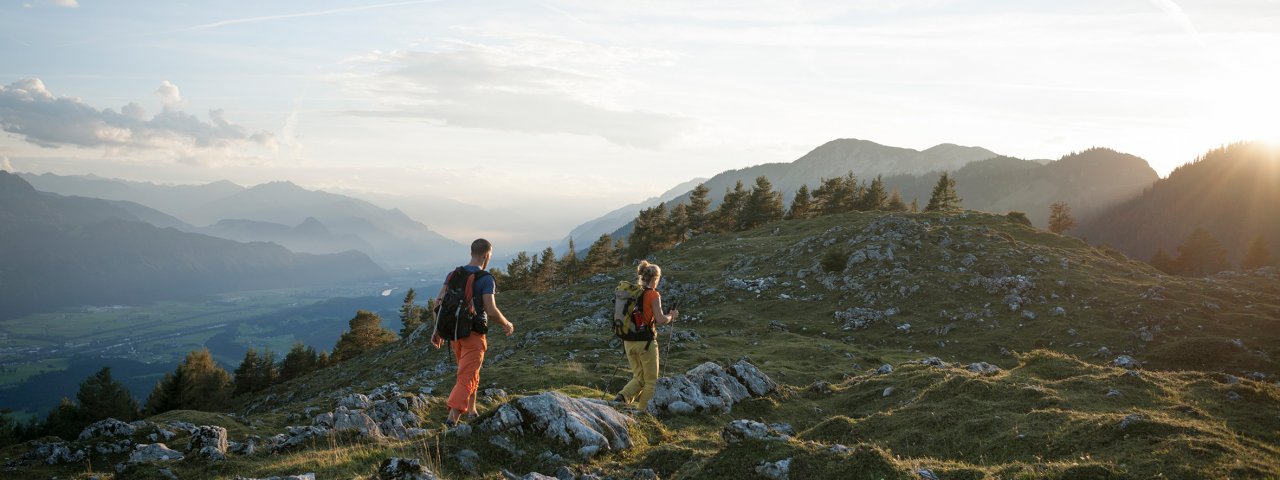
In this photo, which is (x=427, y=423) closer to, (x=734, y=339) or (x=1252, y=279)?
(x=734, y=339)

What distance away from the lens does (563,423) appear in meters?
11.2

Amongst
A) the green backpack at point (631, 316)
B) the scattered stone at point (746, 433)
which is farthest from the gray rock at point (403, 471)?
the scattered stone at point (746, 433)

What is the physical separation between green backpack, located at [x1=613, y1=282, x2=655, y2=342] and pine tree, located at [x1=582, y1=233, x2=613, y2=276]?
7143 centimetres

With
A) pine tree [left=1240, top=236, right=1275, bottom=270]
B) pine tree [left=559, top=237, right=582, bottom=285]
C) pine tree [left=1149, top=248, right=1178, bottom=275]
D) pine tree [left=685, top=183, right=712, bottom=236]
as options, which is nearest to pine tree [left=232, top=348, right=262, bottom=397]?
pine tree [left=559, top=237, right=582, bottom=285]

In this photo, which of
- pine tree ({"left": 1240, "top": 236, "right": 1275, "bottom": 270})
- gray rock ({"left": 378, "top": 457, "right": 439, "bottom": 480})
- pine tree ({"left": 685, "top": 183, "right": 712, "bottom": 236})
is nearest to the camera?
gray rock ({"left": 378, "top": 457, "right": 439, "bottom": 480})

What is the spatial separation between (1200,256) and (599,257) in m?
83.5

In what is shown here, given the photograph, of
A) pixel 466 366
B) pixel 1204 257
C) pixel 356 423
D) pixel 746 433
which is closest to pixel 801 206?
pixel 1204 257

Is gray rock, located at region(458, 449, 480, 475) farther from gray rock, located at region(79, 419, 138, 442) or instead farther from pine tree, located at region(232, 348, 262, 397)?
pine tree, located at region(232, 348, 262, 397)

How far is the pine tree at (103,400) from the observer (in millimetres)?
57062

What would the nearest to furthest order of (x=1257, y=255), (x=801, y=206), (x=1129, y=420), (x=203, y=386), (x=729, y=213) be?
1. (x=1129, y=420)
2. (x=203, y=386)
3. (x=1257, y=255)
4. (x=729, y=213)
5. (x=801, y=206)

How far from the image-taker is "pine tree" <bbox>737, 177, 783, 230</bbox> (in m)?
87.9

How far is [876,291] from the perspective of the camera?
1534 inches

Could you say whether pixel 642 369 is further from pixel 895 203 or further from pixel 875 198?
pixel 895 203

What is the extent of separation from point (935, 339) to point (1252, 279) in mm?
29920
